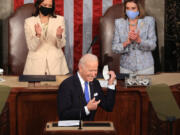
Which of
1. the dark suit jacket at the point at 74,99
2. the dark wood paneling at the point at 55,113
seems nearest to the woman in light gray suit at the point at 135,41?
the dark wood paneling at the point at 55,113

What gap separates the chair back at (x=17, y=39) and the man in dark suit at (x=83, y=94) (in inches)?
104

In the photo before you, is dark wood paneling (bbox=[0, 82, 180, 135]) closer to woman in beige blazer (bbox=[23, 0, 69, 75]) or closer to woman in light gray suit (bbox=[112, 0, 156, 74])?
woman in light gray suit (bbox=[112, 0, 156, 74])

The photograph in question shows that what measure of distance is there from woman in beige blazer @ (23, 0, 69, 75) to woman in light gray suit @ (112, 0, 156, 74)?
2.34 feet

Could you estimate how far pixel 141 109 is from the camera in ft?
13.6

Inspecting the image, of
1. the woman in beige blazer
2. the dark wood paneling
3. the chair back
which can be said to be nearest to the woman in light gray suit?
the dark wood paneling

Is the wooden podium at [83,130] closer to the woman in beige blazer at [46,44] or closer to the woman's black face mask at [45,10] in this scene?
the woman in beige blazer at [46,44]

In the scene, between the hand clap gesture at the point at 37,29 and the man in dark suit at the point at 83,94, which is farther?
the hand clap gesture at the point at 37,29

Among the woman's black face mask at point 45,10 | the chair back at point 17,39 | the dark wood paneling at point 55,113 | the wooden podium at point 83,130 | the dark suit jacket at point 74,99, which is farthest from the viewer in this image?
the chair back at point 17,39

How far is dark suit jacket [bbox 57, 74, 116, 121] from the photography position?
3312 millimetres

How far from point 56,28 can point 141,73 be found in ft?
3.93

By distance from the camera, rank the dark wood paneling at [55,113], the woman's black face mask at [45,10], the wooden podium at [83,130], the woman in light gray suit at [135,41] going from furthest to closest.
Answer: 1. the woman's black face mask at [45,10]
2. the woman in light gray suit at [135,41]
3. the dark wood paneling at [55,113]
4. the wooden podium at [83,130]

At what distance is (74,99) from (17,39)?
9.16ft

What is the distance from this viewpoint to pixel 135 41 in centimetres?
468

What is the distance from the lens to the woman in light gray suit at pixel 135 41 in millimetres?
4660
